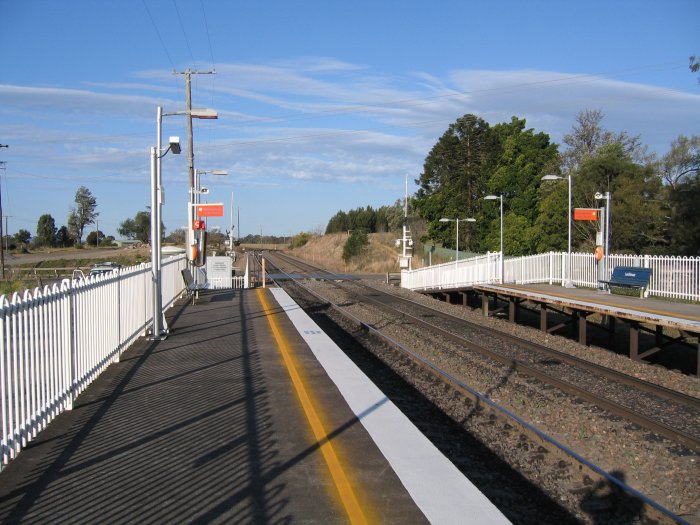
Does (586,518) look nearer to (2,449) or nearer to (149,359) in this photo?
(2,449)

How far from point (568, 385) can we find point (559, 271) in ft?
52.6

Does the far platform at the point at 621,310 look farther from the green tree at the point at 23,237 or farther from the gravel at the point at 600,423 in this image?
the green tree at the point at 23,237

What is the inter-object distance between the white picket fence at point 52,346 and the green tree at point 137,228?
110m

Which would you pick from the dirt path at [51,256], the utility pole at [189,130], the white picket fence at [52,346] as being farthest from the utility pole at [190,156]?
the dirt path at [51,256]

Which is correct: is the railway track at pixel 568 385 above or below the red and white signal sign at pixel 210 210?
below

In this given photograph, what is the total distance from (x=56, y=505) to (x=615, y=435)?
6.92 m

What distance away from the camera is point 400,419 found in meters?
7.06

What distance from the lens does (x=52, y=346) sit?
21.8ft

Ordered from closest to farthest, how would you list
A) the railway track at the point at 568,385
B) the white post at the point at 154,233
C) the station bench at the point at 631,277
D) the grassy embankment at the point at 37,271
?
1. the railway track at the point at 568,385
2. the white post at the point at 154,233
3. the station bench at the point at 631,277
4. the grassy embankment at the point at 37,271

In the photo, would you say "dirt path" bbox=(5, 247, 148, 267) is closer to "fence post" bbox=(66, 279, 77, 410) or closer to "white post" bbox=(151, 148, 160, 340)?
"white post" bbox=(151, 148, 160, 340)

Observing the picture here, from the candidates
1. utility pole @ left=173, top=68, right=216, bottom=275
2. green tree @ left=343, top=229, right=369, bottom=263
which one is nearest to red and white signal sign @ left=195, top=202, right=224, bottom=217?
utility pole @ left=173, top=68, right=216, bottom=275

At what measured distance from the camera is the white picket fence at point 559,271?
64.6 feet

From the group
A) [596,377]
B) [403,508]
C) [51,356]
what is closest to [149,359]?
[51,356]

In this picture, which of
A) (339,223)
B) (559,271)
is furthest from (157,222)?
(339,223)
